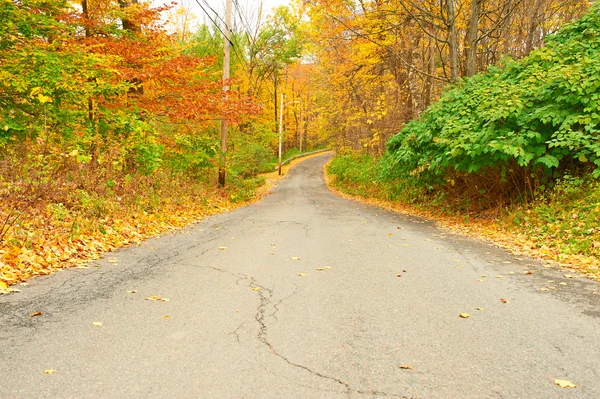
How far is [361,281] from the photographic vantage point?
17.5 ft

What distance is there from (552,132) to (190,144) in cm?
1124

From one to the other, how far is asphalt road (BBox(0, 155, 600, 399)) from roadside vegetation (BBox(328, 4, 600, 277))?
263 centimetres

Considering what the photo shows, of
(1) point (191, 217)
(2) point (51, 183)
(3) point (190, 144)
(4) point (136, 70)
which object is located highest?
(4) point (136, 70)

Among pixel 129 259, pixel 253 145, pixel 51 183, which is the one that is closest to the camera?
pixel 129 259

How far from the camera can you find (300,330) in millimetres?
3723

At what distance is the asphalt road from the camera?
2.77 metres

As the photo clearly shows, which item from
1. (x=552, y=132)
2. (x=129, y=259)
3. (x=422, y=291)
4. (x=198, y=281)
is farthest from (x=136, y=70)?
(x=552, y=132)

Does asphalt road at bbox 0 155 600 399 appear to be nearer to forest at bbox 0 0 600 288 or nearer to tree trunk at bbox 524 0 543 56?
forest at bbox 0 0 600 288

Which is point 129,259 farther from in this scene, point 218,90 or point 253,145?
point 253,145

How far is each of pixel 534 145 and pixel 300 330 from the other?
8.14 metres

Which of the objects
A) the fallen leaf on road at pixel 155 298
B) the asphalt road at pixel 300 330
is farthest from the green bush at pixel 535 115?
the fallen leaf on road at pixel 155 298

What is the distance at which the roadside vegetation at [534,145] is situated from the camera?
26.9 feet

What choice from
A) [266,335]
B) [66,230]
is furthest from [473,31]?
[266,335]

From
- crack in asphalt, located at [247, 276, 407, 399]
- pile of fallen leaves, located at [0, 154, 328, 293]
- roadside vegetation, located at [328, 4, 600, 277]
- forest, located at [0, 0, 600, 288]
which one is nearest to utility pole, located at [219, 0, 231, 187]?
forest, located at [0, 0, 600, 288]
